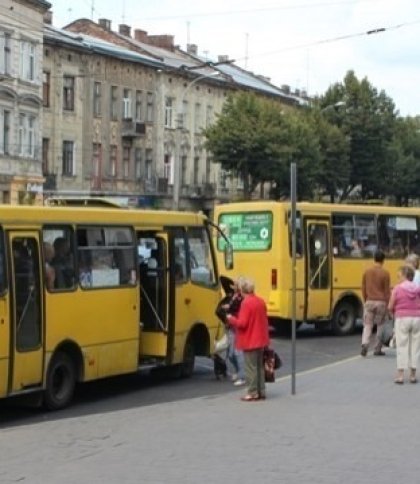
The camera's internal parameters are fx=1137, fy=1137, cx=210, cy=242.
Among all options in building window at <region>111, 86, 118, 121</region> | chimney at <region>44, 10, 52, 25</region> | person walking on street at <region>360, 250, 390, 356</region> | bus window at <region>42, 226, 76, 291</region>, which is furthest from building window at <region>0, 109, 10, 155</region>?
bus window at <region>42, 226, 76, 291</region>

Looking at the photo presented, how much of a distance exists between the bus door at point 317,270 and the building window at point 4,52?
31.8 metres

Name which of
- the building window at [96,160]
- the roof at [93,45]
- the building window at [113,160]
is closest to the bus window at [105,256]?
the roof at [93,45]

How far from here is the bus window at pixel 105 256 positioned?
14.5 meters

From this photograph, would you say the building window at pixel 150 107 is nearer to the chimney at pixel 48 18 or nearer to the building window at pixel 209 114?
the chimney at pixel 48 18

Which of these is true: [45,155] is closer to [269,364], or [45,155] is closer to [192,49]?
[192,49]

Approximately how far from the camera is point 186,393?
15.7m

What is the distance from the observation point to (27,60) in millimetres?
55469

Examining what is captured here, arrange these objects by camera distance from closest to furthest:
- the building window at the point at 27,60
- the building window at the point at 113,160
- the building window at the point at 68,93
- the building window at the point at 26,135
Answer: the building window at the point at 27,60, the building window at the point at 26,135, the building window at the point at 68,93, the building window at the point at 113,160

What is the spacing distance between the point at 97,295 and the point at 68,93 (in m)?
47.7

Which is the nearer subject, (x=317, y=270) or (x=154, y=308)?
(x=154, y=308)

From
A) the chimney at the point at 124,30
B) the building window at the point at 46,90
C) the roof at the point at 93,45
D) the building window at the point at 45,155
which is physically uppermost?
the chimney at the point at 124,30

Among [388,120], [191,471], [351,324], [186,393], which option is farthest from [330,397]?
[388,120]

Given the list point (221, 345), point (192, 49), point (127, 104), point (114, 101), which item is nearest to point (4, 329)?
point (221, 345)

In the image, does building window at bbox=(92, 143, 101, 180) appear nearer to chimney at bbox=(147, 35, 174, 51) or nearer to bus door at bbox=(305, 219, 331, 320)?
chimney at bbox=(147, 35, 174, 51)
